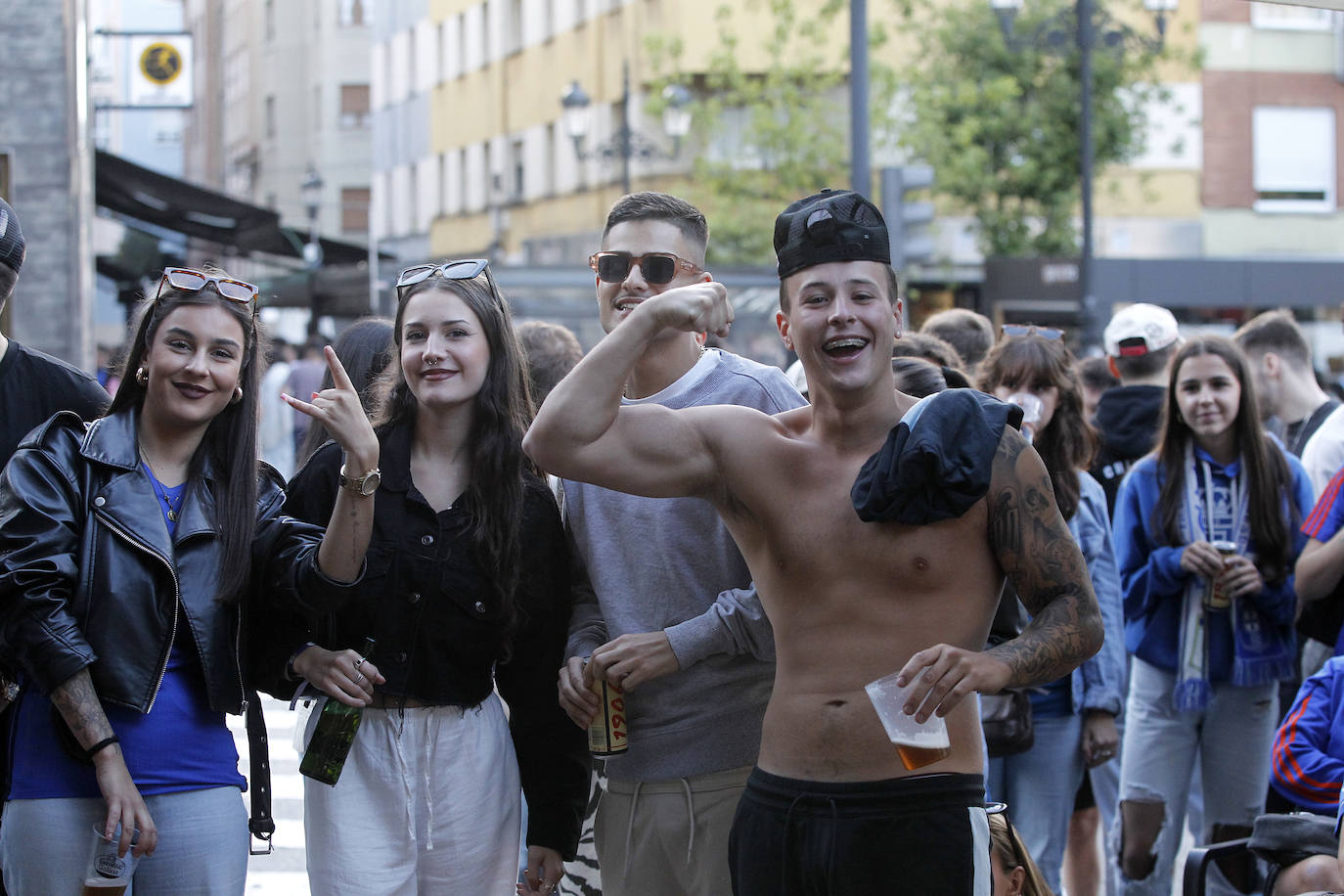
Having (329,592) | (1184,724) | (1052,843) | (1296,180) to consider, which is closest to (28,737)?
(329,592)

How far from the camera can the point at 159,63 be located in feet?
55.8

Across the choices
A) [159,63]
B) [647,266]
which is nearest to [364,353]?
[647,266]

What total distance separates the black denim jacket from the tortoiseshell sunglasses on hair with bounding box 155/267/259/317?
45cm

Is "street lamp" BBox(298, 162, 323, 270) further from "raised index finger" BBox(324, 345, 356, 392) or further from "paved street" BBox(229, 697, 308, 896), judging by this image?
"raised index finger" BBox(324, 345, 356, 392)

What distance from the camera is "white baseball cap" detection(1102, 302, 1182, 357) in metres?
7.30

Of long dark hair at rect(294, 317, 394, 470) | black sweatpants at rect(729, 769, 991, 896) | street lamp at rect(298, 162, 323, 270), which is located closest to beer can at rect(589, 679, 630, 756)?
black sweatpants at rect(729, 769, 991, 896)

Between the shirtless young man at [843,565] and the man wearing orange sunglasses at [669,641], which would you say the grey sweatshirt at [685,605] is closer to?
the man wearing orange sunglasses at [669,641]

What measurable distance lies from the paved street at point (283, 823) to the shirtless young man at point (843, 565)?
9.56 feet

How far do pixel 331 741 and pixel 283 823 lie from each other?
4671mm

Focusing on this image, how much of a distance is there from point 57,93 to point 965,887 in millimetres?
11676

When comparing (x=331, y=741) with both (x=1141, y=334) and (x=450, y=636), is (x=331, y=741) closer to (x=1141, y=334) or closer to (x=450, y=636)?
(x=450, y=636)

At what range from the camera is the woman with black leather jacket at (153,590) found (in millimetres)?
3576

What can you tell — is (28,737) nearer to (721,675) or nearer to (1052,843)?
(721,675)

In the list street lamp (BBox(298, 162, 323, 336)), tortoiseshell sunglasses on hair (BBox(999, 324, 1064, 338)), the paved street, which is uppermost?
street lamp (BBox(298, 162, 323, 336))
